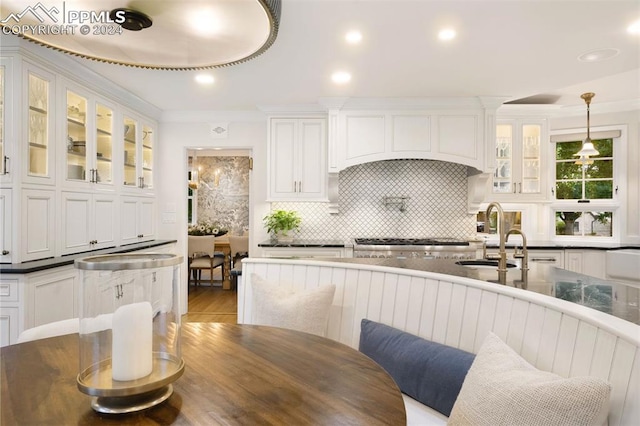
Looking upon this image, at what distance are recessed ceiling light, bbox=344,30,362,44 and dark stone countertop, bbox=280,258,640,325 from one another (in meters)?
1.59

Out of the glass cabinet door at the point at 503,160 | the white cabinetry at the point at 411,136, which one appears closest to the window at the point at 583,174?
the glass cabinet door at the point at 503,160

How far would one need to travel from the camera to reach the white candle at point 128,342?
76 cm

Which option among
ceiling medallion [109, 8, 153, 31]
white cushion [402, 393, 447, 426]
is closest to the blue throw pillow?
white cushion [402, 393, 447, 426]

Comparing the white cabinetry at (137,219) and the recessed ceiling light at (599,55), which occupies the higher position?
the recessed ceiling light at (599,55)

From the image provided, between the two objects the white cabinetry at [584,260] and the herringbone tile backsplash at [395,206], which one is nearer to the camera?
the white cabinetry at [584,260]

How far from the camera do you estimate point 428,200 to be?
4422 mm

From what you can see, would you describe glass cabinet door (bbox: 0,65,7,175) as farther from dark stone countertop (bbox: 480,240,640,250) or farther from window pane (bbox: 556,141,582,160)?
window pane (bbox: 556,141,582,160)

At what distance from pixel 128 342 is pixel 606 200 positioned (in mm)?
5332

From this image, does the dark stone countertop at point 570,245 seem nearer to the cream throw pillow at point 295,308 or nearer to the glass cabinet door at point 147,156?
the cream throw pillow at point 295,308

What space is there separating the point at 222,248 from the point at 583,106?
567cm

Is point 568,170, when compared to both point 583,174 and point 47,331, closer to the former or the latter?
point 583,174

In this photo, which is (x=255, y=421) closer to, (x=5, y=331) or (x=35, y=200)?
(x=5, y=331)

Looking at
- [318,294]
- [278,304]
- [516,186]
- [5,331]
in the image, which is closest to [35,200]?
[5,331]

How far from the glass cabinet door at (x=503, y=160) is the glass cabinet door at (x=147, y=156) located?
4189mm
